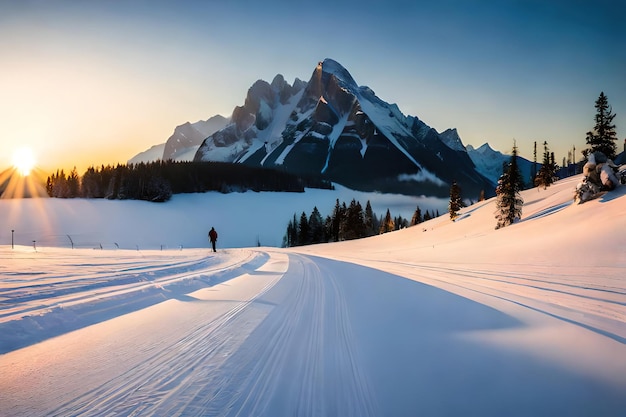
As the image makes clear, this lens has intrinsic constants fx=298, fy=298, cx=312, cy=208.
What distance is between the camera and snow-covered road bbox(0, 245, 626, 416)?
2738mm

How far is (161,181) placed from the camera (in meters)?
103

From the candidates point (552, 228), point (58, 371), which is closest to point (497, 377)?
point (58, 371)

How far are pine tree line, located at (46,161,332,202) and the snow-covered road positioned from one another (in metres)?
107

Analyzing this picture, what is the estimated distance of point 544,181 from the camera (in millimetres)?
56000

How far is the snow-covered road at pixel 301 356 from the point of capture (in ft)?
8.98

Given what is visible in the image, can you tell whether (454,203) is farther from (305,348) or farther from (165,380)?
(165,380)

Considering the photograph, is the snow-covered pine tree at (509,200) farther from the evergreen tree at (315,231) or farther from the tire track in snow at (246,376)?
the evergreen tree at (315,231)

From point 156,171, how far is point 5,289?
124 meters

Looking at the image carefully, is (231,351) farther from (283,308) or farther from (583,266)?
(583,266)

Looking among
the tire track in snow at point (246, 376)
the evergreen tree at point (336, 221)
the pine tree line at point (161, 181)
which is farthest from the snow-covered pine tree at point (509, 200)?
the pine tree line at point (161, 181)

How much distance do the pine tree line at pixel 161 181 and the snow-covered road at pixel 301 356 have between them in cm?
10685

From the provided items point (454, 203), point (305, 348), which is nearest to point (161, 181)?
point (454, 203)

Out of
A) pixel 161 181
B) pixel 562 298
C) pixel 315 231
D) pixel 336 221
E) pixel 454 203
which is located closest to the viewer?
pixel 562 298

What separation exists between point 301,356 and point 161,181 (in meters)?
113
